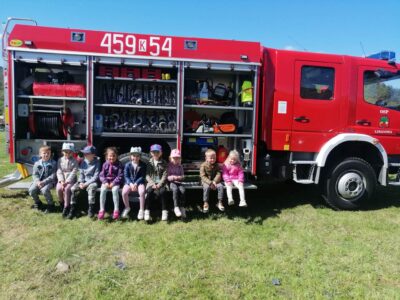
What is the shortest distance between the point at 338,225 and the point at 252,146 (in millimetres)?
1890

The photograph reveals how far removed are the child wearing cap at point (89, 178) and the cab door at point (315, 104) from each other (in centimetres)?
343

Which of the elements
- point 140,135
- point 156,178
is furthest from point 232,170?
point 140,135

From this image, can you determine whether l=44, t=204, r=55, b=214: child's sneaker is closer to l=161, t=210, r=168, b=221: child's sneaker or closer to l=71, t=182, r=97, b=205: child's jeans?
l=71, t=182, r=97, b=205: child's jeans

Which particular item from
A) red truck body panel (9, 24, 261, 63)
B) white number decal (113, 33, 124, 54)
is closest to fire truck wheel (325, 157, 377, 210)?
red truck body panel (9, 24, 261, 63)

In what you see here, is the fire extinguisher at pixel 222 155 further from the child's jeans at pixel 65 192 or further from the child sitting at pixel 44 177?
the child sitting at pixel 44 177

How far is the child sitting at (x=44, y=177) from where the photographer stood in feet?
18.6

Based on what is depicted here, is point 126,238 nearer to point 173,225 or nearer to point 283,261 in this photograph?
point 173,225

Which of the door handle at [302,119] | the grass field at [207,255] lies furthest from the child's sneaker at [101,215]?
the door handle at [302,119]

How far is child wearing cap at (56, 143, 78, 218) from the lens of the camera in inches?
220

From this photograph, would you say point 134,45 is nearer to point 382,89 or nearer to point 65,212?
point 65,212

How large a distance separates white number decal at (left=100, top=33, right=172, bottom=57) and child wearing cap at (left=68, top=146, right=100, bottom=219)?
1.65 metres

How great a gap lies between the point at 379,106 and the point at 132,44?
457 cm

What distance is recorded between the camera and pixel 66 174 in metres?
5.77

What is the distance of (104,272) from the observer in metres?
3.85
